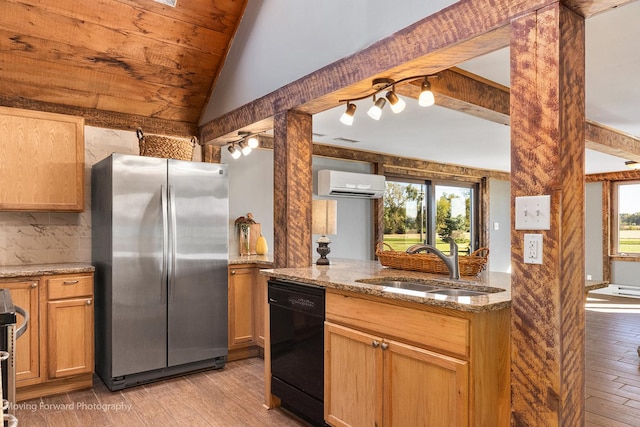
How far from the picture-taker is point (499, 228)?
27.2ft

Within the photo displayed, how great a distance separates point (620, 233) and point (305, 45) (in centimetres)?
792

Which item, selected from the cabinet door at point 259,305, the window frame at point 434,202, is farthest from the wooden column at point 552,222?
the window frame at point 434,202

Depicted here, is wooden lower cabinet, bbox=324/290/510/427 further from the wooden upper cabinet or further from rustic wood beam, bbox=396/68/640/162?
the wooden upper cabinet

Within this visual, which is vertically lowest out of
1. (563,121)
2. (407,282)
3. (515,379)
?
(515,379)

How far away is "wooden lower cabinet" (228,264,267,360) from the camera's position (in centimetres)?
391

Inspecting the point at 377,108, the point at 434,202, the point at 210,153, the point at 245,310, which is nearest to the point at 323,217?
the point at 245,310

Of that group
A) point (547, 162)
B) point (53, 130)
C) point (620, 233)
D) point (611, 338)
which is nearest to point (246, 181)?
point (53, 130)

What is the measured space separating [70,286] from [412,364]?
102 inches

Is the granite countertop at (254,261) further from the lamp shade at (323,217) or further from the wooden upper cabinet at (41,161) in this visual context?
the wooden upper cabinet at (41,161)

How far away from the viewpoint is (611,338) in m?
4.76

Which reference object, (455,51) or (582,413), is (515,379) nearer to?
(582,413)

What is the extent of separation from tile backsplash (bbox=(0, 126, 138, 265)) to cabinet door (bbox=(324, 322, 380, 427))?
8.51ft

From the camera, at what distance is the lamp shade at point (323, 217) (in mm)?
4477

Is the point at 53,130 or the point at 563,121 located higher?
the point at 53,130
